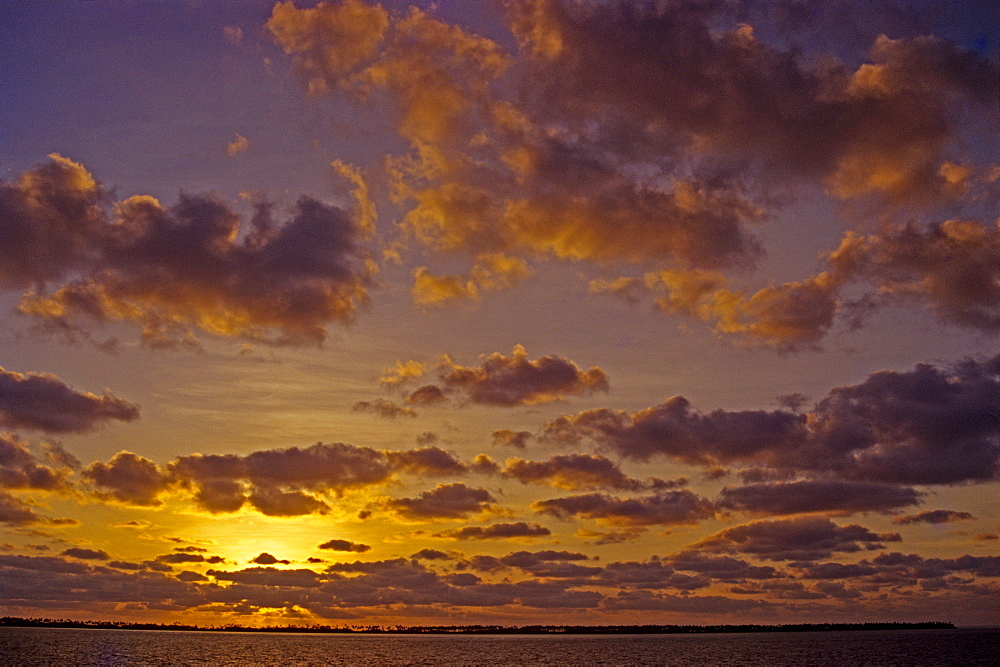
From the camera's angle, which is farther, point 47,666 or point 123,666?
point 123,666

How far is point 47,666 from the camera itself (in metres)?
184

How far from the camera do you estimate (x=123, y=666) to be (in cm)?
19588

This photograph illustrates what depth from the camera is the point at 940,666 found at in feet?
650

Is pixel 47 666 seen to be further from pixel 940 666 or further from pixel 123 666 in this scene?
pixel 940 666

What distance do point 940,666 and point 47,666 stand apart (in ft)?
672

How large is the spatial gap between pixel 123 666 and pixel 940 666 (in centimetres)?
19299

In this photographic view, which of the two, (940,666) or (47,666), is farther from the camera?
(940,666)

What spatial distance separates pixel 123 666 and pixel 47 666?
17240 millimetres

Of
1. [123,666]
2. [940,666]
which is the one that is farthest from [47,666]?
[940,666]
